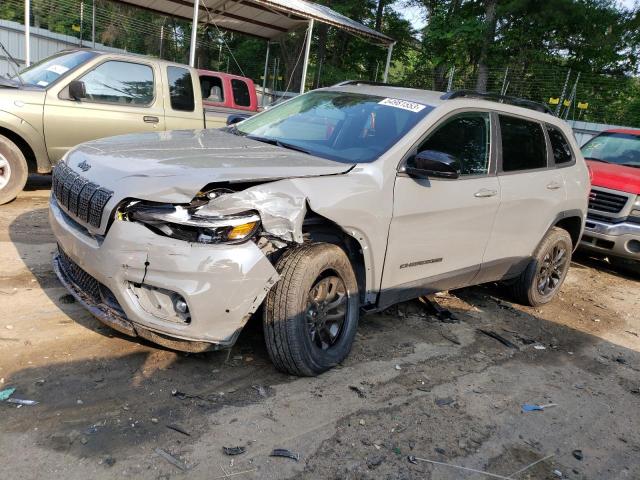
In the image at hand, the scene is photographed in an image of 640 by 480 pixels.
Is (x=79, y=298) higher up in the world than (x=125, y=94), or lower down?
lower down

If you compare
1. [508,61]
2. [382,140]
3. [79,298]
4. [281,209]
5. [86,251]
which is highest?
[508,61]

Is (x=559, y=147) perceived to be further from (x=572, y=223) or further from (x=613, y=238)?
(x=613, y=238)

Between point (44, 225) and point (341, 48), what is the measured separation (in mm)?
24880

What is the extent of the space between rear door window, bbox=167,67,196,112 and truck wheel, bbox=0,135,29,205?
2.09m

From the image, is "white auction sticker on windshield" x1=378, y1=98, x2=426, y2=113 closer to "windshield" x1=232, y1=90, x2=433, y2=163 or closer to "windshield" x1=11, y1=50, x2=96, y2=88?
"windshield" x1=232, y1=90, x2=433, y2=163

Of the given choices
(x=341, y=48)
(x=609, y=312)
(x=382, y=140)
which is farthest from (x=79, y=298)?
(x=341, y=48)

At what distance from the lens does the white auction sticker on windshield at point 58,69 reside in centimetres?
647

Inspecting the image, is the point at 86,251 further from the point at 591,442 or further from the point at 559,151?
the point at 559,151

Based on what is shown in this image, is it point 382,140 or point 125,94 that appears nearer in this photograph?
point 382,140

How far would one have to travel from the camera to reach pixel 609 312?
224 inches

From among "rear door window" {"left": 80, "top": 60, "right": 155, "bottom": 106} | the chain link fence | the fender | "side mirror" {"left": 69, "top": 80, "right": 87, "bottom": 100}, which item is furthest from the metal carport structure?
the fender

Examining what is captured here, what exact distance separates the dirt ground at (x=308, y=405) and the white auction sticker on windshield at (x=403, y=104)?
68.1 inches

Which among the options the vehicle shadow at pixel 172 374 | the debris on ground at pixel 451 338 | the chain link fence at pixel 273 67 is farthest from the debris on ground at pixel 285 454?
the chain link fence at pixel 273 67

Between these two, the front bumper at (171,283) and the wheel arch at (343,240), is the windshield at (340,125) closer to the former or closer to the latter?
the wheel arch at (343,240)
